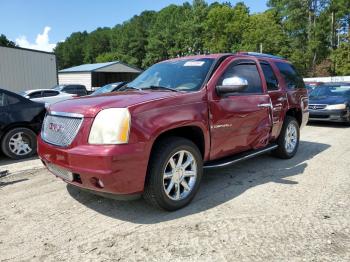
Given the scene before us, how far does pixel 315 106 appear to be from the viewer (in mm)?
11422

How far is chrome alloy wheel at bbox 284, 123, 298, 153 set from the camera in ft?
21.2

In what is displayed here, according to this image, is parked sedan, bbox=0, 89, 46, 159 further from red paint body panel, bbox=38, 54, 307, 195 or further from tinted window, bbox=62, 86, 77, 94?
tinted window, bbox=62, 86, 77, 94

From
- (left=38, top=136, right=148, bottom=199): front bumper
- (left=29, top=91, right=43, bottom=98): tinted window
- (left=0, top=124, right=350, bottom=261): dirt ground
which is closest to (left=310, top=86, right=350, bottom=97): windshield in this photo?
(left=0, top=124, right=350, bottom=261): dirt ground

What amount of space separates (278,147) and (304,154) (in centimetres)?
101

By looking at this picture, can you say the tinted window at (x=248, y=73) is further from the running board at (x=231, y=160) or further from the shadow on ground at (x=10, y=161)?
the shadow on ground at (x=10, y=161)

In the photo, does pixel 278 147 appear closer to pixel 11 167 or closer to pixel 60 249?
pixel 60 249

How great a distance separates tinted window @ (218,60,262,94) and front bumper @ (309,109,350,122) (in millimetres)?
6445

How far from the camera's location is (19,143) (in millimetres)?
6883

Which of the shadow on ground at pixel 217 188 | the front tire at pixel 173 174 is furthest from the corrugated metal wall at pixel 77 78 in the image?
the front tire at pixel 173 174

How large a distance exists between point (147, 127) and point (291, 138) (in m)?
3.90

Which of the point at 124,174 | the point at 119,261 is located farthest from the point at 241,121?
the point at 119,261

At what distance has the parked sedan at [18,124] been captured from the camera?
6703mm

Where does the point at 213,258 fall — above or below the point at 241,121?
below

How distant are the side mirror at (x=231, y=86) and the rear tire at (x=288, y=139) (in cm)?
218
